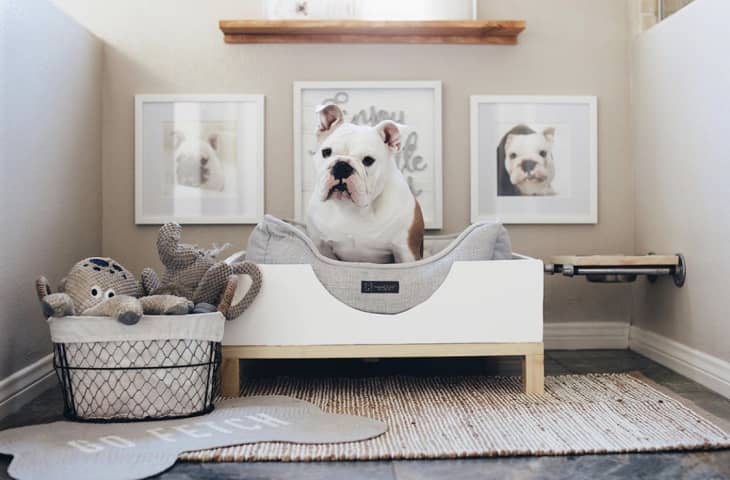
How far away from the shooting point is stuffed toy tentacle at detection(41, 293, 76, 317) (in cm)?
151

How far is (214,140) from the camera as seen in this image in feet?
8.39

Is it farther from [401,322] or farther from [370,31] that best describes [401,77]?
[401,322]

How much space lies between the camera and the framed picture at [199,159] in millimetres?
2535

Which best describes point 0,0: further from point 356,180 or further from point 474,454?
point 474,454

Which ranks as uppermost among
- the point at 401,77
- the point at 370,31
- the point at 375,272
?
the point at 370,31

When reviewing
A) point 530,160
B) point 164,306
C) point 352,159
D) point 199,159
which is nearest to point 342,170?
point 352,159

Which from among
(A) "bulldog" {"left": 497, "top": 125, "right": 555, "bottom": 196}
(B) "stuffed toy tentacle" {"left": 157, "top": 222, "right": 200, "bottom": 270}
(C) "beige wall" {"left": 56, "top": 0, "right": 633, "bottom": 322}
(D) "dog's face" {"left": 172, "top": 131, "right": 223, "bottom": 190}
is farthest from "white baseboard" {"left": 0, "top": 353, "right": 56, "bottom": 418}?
(A) "bulldog" {"left": 497, "top": 125, "right": 555, "bottom": 196}

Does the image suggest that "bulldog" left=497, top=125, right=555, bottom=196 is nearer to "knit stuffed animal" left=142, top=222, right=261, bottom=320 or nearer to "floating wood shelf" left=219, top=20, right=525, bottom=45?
"floating wood shelf" left=219, top=20, right=525, bottom=45

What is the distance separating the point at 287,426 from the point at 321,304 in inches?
15.1

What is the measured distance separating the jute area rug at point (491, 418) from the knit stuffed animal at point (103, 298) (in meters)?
0.37

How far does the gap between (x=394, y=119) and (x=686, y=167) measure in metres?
0.98

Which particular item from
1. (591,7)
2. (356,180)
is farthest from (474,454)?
(591,7)

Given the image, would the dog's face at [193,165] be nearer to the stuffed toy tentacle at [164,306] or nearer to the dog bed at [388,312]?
the dog bed at [388,312]

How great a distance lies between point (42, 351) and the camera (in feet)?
6.45
